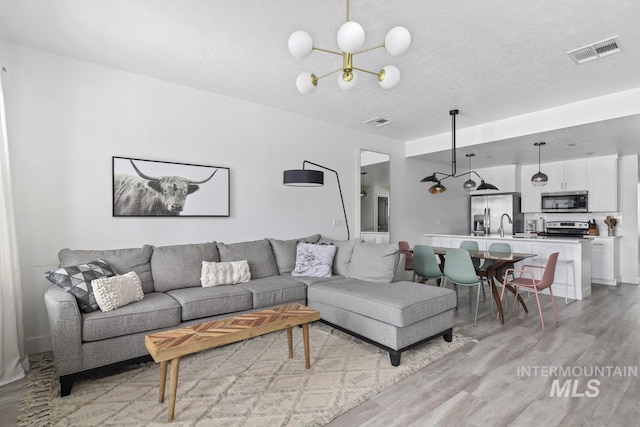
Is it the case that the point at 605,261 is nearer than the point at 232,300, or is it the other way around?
the point at 232,300

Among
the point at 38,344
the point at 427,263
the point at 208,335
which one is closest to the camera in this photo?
the point at 208,335

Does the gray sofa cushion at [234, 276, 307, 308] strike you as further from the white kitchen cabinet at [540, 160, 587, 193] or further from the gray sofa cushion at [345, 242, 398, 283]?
the white kitchen cabinet at [540, 160, 587, 193]

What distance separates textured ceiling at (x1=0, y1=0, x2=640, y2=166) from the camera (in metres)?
2.39

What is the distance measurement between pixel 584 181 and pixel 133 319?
26.3 ft

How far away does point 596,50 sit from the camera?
2896mm

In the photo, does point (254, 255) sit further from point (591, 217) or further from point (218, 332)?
point (591, 217)

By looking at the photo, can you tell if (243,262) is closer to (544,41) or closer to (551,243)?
(544,41)

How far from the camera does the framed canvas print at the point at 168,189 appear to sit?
3.45m

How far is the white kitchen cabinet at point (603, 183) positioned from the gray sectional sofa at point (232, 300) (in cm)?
528

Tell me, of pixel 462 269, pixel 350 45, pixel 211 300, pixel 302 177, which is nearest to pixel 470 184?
pixel 462 269

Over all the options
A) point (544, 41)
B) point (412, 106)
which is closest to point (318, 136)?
point (412, 106)

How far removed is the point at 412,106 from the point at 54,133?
409cm

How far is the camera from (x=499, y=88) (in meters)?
3.78

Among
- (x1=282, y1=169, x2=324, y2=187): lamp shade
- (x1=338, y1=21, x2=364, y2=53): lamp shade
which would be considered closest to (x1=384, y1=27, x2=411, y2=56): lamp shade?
(x1=338, y1=21, x2=364, y2=53): lamp shade
